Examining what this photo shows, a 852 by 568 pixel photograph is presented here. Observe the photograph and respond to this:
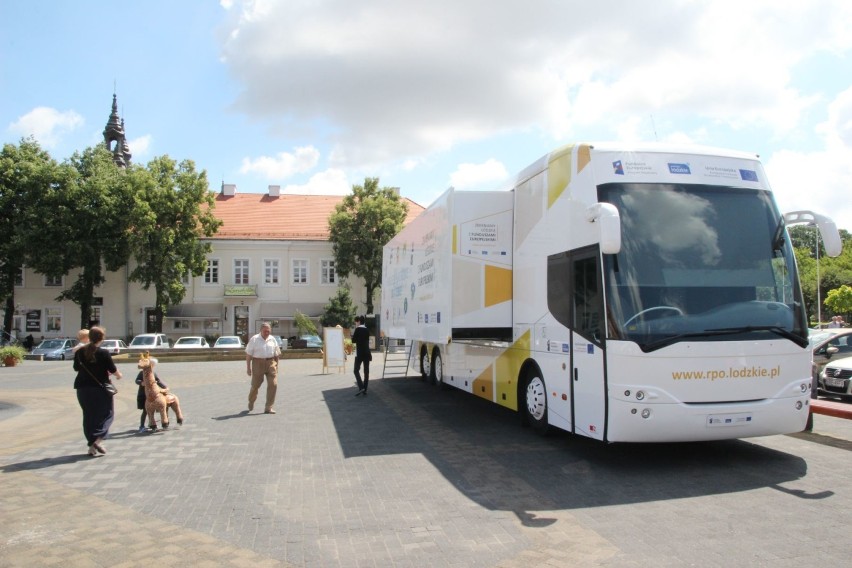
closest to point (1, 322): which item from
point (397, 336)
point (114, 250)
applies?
point (114, 250)

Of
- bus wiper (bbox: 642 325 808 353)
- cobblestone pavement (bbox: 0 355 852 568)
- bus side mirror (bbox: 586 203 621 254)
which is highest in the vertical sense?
bus side mirror (bbox: 586 203 621 254)

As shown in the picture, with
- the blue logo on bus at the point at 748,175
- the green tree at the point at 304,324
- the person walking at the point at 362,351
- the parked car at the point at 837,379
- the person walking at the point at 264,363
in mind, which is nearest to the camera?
the blue logo on bus at the point at 748,175

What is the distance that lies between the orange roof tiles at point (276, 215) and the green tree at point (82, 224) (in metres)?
7.67

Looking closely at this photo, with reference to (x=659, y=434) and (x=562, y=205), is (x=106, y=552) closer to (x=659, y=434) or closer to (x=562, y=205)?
(x=659, y=434)

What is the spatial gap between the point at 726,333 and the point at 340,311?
41.2 meters

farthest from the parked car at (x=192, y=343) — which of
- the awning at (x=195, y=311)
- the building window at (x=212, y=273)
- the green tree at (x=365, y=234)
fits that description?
the green tree at (x=365, y=234)

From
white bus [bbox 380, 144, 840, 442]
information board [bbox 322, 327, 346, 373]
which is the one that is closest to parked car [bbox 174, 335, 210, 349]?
information board [bbox 322, 327, 346, 373]

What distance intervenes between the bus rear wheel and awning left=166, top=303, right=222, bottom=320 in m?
44.6

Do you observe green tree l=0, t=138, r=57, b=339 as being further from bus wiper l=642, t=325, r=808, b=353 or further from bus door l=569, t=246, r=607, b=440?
bus wiper l=642, t=325, r=808, b=353

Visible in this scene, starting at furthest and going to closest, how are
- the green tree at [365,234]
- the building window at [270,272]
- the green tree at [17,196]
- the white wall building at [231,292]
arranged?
the building window at [270,272] < the white wall building at [231,292] < the green tree at [365,234] < the green tree at [17,196]

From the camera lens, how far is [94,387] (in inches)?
341

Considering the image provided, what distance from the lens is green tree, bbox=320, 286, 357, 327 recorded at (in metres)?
47.2

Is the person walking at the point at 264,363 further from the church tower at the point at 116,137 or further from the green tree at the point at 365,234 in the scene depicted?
the church tower at the point at 116,137

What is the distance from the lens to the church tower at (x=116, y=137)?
55.2m
